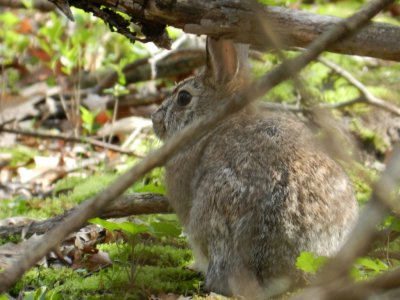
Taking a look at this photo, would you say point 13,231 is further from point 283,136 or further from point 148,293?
point 283,136

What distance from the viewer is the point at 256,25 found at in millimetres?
3654

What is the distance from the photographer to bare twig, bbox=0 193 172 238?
4.82 m

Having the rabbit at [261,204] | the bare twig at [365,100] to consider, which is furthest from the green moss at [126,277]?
the bare twig at [365,100]

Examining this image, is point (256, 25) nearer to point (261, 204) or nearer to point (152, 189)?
point (261, 204)

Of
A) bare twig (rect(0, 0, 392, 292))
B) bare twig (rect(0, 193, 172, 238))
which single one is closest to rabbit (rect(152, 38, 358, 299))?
bare twig (rect(0, 193, 172, 238))

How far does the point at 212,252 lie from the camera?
3.94 metres

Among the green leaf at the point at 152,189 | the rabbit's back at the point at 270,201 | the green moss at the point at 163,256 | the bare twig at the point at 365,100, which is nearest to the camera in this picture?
the rabbit's back at the point at 270,201

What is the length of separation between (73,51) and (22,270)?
16.5 ft

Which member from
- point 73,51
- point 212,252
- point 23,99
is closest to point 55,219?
point 212,252

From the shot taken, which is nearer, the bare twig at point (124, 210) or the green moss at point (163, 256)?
the green moss at point (163, 256)

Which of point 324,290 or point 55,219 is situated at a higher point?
point 324,290

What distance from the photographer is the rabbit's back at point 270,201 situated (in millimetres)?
3727

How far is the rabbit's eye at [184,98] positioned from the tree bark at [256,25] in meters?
1.17

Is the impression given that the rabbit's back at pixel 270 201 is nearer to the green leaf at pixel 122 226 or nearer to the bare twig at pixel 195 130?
the green leaf at pixel 122 226
